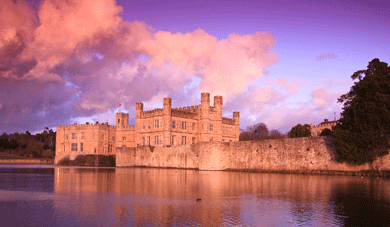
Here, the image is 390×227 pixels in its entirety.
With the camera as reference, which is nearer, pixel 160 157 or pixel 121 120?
pixel 160 157

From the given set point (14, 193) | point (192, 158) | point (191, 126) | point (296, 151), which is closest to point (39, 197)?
point (14, 193)

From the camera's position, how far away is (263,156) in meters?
39.3

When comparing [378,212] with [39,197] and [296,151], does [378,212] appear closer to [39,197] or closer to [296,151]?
[39,197]

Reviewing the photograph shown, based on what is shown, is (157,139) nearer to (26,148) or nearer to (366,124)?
(366,124)

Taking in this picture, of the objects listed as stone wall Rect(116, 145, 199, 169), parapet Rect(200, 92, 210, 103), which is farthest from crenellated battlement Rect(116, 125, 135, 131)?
parapet Rect(200, 92, 210, 103)

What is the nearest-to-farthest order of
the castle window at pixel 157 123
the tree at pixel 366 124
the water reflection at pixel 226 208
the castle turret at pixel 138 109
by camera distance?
the water reflection at pixel 226 208, the tree at pixel 366 124, the castle window at pixel 157 123, the castle turret at pixel 138 109

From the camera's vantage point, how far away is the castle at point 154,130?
5719 cm

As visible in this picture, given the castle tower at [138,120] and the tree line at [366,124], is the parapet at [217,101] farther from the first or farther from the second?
the tree line at [366,124]

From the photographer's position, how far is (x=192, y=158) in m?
47.2

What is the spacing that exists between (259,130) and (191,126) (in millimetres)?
54420

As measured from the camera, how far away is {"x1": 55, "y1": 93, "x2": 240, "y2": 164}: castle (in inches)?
2251

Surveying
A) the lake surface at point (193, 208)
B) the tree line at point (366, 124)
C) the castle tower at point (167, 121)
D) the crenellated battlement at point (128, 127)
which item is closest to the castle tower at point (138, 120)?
the crenellated battlement at point (128, 127)

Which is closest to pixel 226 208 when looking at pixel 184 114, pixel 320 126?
pixel 184 114

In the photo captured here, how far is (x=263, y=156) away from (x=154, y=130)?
2333cm
